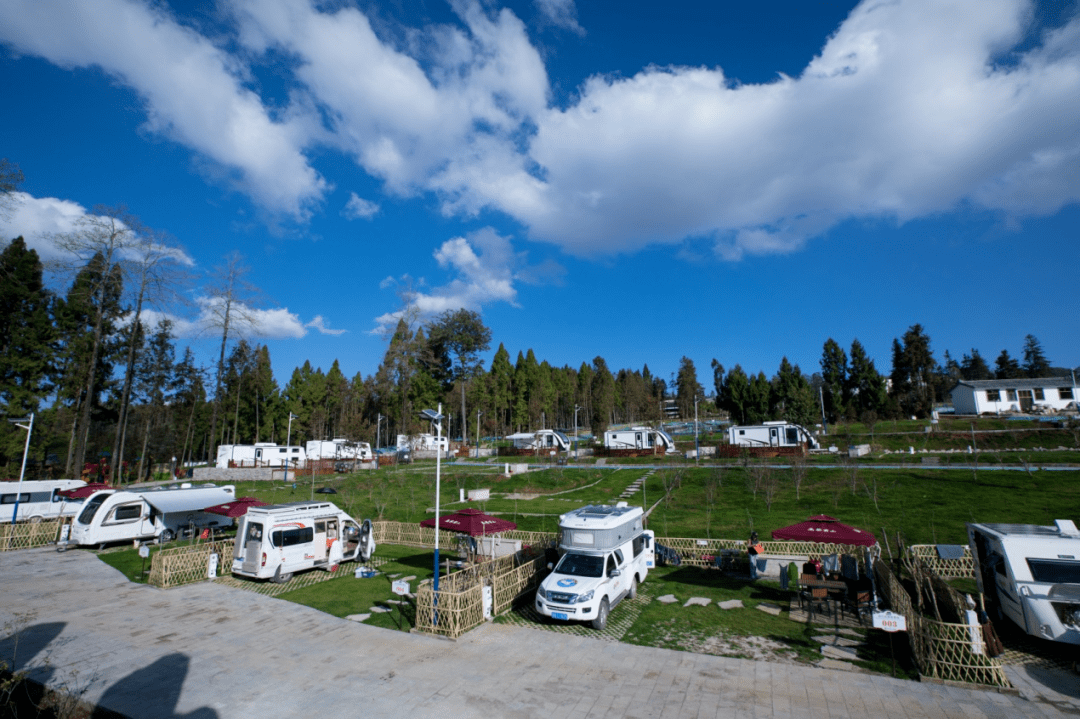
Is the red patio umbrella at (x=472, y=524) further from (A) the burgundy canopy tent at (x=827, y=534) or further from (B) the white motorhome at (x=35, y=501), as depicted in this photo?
(B) the white motorhome at (x=35, y=501)

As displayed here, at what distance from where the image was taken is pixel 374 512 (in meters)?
28.2

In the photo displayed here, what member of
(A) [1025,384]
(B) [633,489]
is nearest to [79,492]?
(B) [633,489]

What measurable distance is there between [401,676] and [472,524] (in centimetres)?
609

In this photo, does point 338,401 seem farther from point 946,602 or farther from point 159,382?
point 946,602

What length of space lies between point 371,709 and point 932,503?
2936 cm

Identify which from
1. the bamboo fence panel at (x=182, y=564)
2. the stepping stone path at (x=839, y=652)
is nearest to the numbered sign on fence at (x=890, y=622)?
the stepping stone path at (x=839, y=652)

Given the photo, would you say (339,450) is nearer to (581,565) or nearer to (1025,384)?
(581,565)

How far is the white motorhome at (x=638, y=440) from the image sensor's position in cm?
5212

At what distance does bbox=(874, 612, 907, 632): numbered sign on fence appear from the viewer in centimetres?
901

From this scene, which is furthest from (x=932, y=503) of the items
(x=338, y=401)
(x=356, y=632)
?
(x=338, y=401)

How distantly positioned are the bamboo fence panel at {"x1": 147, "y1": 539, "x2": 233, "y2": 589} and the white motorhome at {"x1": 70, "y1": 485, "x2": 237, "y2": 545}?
5092 millimetres

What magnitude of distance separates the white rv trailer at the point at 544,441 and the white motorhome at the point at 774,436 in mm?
19478

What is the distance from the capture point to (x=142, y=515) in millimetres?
22500

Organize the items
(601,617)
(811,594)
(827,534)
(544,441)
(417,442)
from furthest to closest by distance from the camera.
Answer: (417,442), (544,441), (827,534), (811,594), (601,617)
